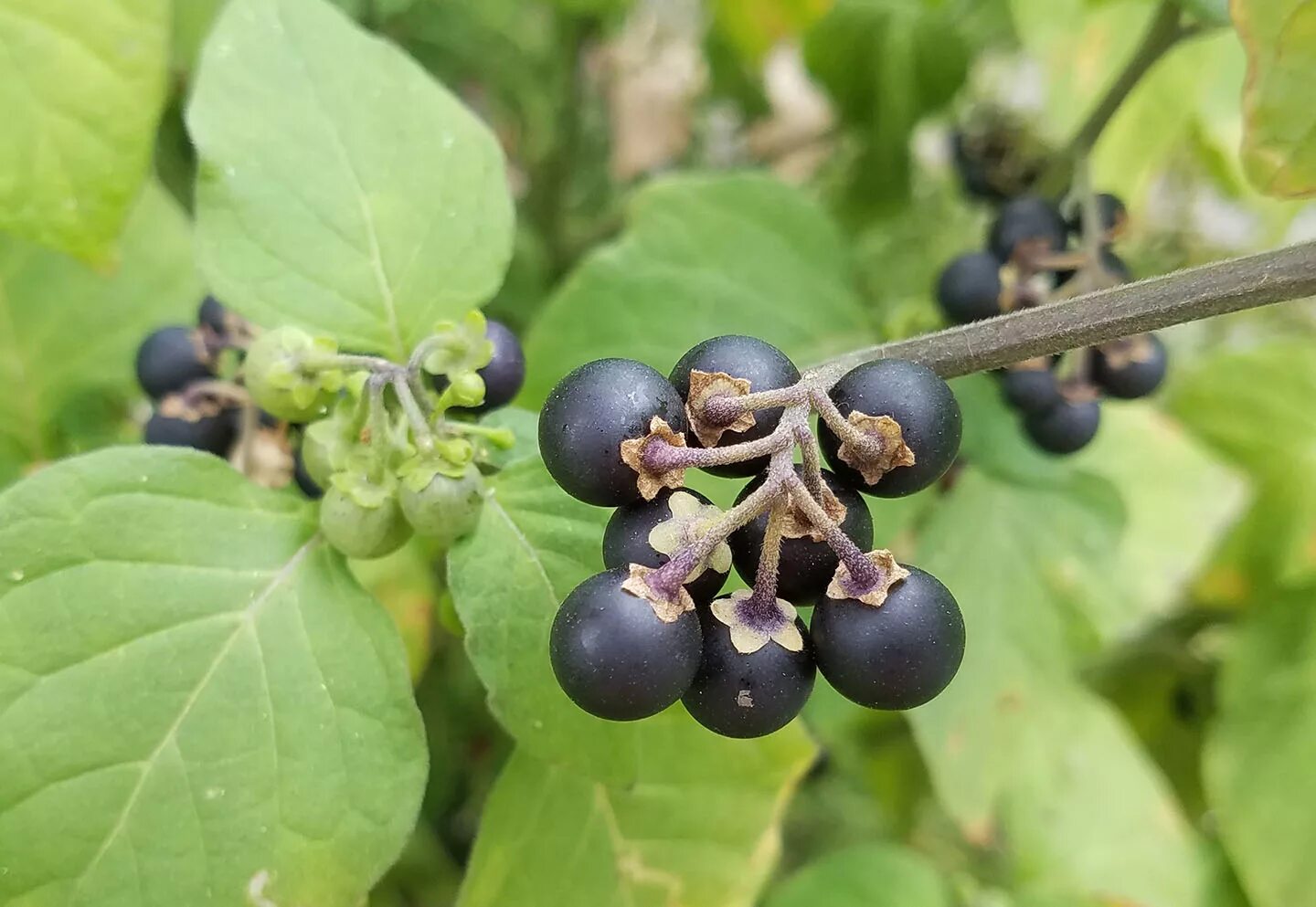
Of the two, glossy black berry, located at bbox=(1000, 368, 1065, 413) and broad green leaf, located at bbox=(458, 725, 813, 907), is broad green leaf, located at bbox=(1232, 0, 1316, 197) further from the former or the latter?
broad green leaf, located at bbox=(458, 725, 813, 907)

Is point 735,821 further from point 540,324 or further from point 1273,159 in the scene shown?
point 1273,159

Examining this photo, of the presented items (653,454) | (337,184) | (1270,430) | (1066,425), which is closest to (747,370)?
(653,454)

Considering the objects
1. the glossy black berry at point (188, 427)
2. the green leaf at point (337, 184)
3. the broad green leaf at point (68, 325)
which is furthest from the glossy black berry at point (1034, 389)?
the broad green leaf at point (68, 325)

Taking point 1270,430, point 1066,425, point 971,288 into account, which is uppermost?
point 971,288

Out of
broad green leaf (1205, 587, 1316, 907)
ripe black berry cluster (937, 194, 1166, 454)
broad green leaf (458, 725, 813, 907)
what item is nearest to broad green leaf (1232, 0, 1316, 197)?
ripe black berry cluster (937, 194, 1166, 454)

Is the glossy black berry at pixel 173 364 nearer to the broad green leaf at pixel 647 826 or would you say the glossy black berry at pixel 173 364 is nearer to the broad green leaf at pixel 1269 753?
the broad green leaf at pixel 647 826

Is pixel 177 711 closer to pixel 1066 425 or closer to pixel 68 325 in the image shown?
pixel 68 325

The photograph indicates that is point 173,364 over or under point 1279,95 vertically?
under
